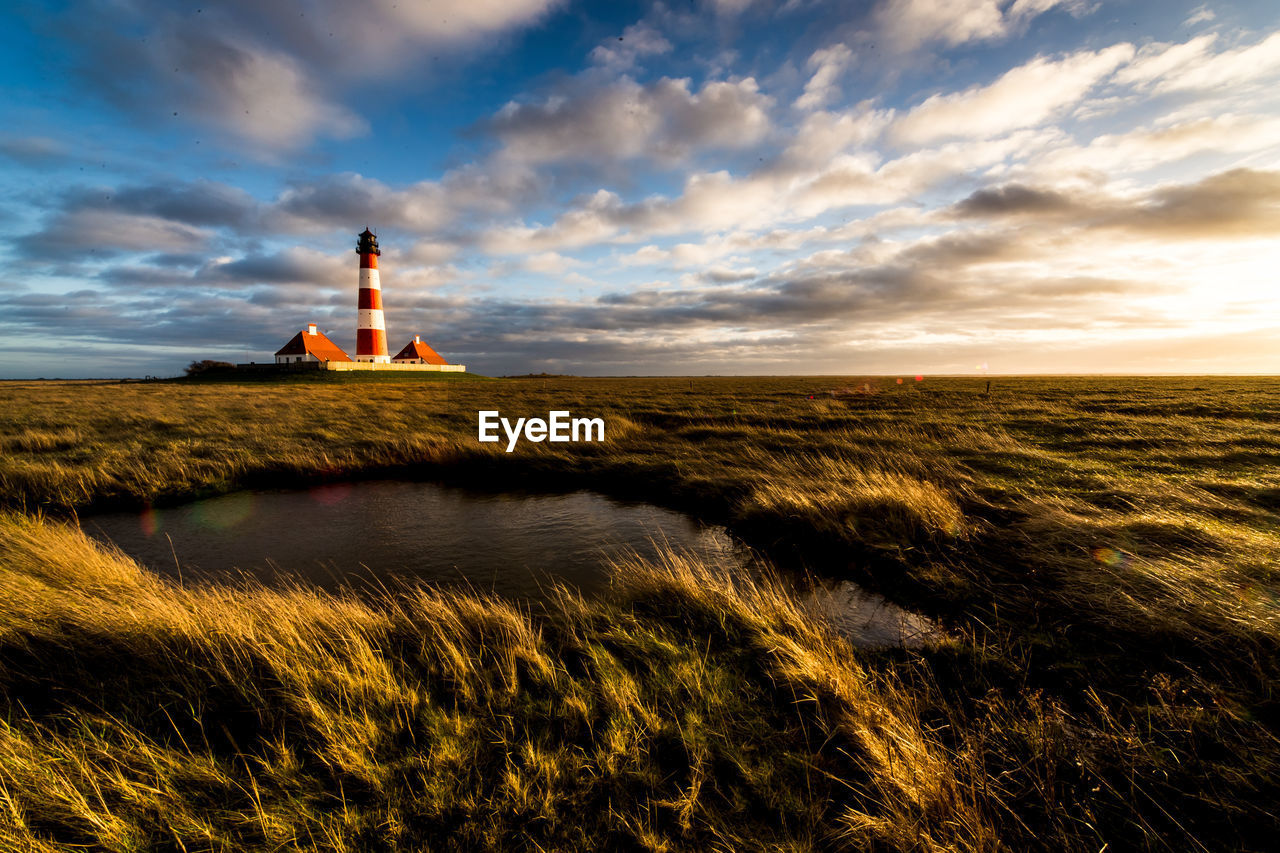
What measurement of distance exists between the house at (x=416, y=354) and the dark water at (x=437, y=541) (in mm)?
72976

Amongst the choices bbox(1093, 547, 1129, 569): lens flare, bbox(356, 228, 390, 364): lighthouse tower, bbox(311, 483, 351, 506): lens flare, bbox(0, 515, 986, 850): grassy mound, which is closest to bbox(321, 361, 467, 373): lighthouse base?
bbox(356, 228, 390, 364): lighthouse tower

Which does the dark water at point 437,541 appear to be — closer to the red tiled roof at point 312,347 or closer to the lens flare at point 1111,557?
the lens flare at point 1111,557

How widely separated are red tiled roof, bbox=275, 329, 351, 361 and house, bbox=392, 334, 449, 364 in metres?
9.24

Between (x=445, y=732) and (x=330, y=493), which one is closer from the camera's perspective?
(x=445, y=732)

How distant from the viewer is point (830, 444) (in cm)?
1536

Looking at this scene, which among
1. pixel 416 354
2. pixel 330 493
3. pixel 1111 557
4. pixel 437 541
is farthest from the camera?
pixel 416 354

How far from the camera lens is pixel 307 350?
65.8 metres

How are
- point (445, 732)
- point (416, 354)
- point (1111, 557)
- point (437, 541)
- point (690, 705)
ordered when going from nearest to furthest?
point (445, 732) → point (690, 705) → point (1111, 557) → point (437, 541) → point (416, 354)

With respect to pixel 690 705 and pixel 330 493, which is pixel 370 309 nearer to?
pixel 330 493

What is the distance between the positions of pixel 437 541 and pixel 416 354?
79545mm

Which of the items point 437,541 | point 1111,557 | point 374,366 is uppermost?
point 374,366

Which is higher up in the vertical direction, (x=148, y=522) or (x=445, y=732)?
(x=445, y=732)

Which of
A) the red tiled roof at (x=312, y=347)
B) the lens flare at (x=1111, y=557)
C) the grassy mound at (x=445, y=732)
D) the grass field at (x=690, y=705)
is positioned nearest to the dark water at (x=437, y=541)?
the grass field at (x=690, y=705)

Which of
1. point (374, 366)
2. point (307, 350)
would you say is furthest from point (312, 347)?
point (374, 366)
